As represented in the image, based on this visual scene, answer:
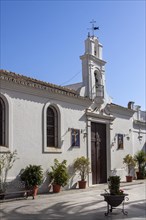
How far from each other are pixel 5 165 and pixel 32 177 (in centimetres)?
128

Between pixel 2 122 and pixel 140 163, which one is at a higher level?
pixel 2 122

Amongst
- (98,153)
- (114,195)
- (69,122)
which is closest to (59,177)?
(69,122)

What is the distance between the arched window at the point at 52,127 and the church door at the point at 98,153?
3.39m

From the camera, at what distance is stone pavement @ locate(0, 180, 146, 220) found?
35.1 ft

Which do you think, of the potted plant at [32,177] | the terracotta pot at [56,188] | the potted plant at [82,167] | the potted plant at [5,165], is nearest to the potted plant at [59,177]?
the terracotta pot at [56,188]

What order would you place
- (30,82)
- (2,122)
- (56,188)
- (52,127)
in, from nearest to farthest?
(2,122)
(30,82)
(56,188)
(52,127)

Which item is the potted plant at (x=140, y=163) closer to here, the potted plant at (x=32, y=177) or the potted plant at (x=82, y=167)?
the potted plant at (x=82, y=167)

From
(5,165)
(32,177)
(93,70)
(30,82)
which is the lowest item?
(32,177)

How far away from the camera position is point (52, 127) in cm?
1723

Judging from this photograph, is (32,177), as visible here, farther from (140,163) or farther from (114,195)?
(140,163)

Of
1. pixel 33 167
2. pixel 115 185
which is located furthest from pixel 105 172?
pixel 115 185

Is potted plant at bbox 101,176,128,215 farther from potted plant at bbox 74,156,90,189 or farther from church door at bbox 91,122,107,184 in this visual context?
church door at bbox 91,122,107,184

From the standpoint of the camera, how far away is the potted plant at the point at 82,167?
1802 centimetres

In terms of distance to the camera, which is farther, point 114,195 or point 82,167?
point 82,167
